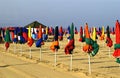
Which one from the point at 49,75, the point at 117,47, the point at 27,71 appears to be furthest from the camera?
the point at 27,71

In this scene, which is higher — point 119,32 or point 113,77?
point 119,32

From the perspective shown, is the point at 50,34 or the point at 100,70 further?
the point at 50,34

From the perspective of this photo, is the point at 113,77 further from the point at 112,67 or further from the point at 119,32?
the point at 112,67

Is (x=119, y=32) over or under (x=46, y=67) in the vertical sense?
over

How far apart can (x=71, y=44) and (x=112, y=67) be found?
11.5ft

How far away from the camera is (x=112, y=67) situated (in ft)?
86.0

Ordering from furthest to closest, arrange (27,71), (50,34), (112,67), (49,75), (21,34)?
(50,34), (21,34), (112,67), (27,71), (49,75)

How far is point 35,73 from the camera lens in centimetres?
2297

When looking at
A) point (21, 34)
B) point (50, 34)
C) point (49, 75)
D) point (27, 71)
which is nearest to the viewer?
point (49, 75)

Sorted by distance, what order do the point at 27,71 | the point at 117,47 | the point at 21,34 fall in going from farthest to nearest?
1. the point at 21,34
2. the point at 27,71
3. the point at 117,47


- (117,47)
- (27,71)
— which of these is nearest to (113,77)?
(117,47)

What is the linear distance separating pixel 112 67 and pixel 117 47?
6.28m

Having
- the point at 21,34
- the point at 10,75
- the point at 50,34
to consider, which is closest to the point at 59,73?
the point at 10,75

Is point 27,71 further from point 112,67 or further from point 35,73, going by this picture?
point 112,67
